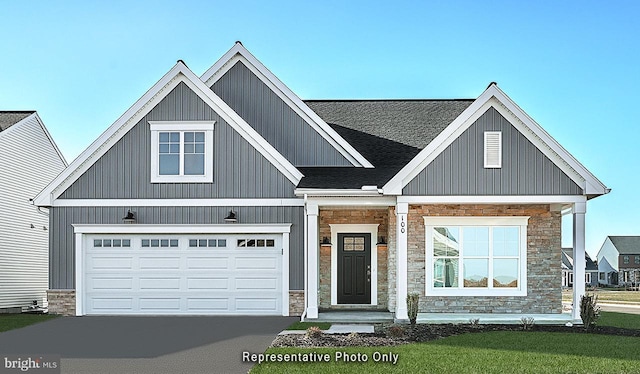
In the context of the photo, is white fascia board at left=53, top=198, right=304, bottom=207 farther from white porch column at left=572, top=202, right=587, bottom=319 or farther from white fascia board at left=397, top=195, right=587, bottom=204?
white porch column at left=572, top=202, right=587, bottom=319

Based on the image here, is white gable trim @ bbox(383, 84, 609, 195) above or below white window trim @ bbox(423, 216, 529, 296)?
above

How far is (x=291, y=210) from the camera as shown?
1938 centimetres

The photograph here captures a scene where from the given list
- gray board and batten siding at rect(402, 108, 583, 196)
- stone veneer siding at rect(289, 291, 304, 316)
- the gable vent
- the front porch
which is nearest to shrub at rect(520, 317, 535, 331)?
the front porch

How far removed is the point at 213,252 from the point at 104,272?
2982 millimetres

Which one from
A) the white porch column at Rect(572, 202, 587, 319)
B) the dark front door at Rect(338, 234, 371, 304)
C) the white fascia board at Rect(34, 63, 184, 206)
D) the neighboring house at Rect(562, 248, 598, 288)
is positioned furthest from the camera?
the neighboring house at Rect(562, 248, 598, 288)

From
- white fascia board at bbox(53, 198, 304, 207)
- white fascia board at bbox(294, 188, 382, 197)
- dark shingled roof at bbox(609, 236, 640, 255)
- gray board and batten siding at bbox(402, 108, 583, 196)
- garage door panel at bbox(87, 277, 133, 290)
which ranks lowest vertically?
dark shingled roof at bbox(609, 236, 640, 255)

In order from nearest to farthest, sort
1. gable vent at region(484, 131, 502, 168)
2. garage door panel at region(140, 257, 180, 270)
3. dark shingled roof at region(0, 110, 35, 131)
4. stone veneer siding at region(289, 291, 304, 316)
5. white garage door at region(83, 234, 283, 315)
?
1. gable vent at region(484, 131, 502, 168)
2. stone veneer siding at region(289, 291, 304, 316)
3. white garage door at region(83, 234, 283, 315)
4. garage door panel at region(140, 257, 180, 270)
5. dark shingled roof at region(0, 110, 35, 131)

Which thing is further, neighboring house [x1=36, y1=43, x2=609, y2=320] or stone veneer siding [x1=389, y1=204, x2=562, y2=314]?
stone veneer siding [x1=389, y1=204, x2=562, y2=314]

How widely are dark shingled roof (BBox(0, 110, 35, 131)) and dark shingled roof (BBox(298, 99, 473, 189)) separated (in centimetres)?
1021

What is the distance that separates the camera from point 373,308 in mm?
20328

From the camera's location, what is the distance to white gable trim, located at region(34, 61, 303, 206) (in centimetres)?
1927

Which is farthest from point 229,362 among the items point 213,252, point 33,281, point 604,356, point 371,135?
point 33,281

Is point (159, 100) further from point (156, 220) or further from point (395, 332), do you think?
point (395, 332)

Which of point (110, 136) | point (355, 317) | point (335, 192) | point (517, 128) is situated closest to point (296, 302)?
point (355, 317)
